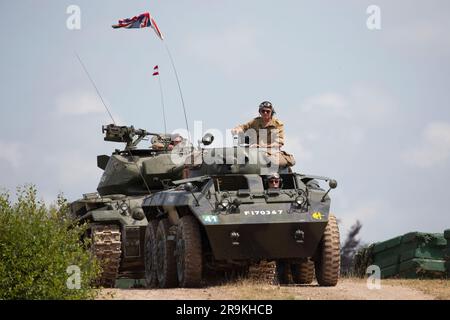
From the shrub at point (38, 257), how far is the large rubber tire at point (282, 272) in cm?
424

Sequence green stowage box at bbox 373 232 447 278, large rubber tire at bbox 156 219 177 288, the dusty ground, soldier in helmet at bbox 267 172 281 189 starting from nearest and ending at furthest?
1. the dusty ground
2. soldier in helmet at bbox 267 172 281 189
3. large rubber tire at bbox 156 219 177 288
4. green stowage box at bbox 373 232 447 278

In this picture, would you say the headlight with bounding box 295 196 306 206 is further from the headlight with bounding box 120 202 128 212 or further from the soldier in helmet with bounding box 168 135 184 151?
the soldier in helmet with bounding box 168 135 184 151

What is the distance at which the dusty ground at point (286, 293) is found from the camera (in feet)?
56.0

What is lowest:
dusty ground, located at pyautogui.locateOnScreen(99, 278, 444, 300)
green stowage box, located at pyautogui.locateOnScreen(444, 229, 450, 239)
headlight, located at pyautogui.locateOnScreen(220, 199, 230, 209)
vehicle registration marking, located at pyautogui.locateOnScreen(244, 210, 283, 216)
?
dusty ground, located at pyautogui.locateOnScreen(99, 278, 444, 300)

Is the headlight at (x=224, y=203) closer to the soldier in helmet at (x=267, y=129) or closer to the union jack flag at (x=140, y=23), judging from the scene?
the soldier in helmet at (x=267, y=129)

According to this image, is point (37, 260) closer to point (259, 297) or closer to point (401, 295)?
point (259, 297)

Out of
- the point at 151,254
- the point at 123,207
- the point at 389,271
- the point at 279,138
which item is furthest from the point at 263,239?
the point at 389,271

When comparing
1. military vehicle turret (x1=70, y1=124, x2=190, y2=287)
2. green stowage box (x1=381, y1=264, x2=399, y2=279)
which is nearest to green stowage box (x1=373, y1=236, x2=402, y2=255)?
green stowage box (x1=381, y1=264, x2=399, y2=279)

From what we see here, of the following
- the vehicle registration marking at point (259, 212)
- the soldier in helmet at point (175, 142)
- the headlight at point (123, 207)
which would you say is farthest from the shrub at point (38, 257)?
the soldier in helmet at point (175, 142)

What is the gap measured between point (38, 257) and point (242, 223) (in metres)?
3.55

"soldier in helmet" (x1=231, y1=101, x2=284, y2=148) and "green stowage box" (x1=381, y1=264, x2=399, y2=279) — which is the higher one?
"soldier in helmet" (x1=231, y1=101, x2=284, y2=148)

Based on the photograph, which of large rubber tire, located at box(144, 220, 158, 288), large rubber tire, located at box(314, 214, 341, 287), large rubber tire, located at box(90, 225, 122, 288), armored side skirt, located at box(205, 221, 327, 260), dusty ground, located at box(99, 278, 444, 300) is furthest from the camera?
large rubber tire, located at box(90, 225, 122, 288)

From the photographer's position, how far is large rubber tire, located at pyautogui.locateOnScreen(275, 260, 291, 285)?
69.7ft
